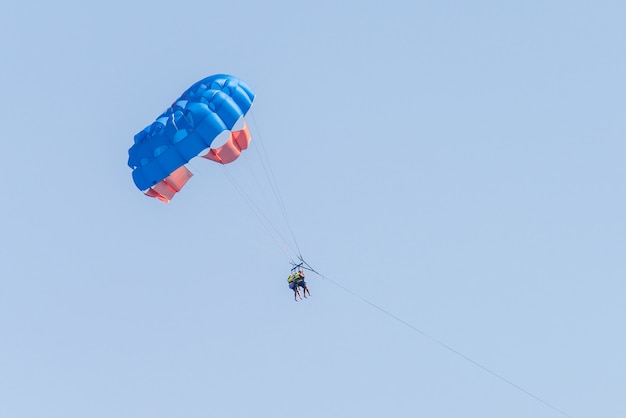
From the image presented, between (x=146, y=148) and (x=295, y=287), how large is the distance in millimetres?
7676

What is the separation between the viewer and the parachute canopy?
63344 mm

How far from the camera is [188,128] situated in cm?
6334

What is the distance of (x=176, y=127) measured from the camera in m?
63.5

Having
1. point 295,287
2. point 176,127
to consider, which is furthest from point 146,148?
point 295,287

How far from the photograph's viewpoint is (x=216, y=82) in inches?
2532

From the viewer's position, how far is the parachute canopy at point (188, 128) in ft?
208

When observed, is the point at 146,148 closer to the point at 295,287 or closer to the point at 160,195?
the point at 160,195

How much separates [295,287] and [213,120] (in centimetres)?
711

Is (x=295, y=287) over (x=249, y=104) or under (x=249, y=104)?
under

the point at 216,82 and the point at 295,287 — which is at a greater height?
the point at 216,82

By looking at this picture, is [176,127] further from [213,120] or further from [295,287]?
[295,287]

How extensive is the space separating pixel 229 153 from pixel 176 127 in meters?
3.05

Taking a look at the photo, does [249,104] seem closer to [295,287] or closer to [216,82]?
[216,82]

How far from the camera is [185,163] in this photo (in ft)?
209
